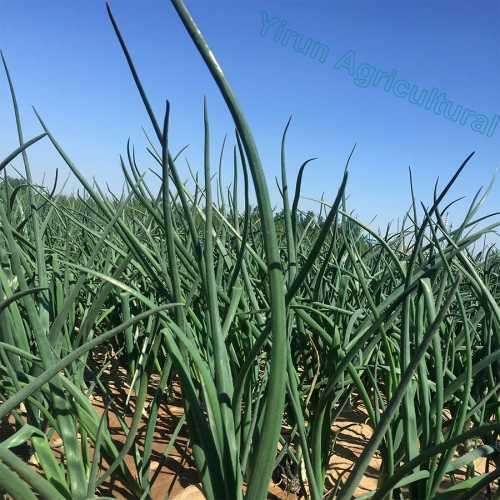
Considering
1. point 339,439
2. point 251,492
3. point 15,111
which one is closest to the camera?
point 251,492

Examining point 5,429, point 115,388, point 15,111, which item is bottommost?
point 5,429

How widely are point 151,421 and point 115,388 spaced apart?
0.83 meters

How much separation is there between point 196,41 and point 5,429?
1124mm

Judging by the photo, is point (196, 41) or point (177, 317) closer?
point (196, 41)

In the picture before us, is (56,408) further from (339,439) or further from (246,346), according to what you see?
(339,439)

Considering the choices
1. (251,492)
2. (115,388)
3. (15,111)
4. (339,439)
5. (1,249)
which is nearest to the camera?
(251,492)

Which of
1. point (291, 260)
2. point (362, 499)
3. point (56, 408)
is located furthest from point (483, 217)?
point (56, 408)

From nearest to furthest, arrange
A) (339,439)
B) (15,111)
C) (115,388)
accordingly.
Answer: (15,111) < (339,439) < (115,388)

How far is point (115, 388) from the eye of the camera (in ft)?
4.80

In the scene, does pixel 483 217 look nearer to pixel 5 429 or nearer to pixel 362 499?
pixel 362 499

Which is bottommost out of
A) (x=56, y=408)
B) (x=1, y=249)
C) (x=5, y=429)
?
(x=5, y=429)

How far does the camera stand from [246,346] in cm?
92

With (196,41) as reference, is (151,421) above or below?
below

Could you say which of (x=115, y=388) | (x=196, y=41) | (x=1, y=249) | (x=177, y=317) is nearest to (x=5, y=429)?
(x=115, y=388)
